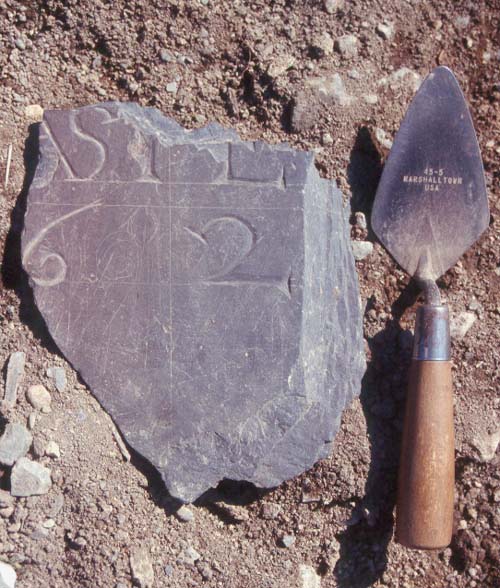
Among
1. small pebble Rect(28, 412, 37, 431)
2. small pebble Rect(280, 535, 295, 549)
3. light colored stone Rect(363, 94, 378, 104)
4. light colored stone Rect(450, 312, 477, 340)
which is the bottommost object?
small pebble Rect(280, 535, 295, 549)

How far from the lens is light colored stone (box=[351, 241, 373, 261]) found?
240cm

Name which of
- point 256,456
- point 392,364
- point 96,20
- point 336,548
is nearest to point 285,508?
point 336,548

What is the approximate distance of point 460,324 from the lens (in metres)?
2.42

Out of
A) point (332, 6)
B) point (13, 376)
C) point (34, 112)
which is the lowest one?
point (13, 376)

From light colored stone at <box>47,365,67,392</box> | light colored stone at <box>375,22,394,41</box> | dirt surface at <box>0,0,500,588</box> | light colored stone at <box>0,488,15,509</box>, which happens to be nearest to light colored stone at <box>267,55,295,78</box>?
dirt surface at <box>0,0,500,588</box>

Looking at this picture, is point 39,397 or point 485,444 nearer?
point 39,397

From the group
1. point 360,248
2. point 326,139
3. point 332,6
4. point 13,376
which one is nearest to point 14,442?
point 13,376

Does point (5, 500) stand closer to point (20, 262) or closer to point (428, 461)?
point (20, 262)

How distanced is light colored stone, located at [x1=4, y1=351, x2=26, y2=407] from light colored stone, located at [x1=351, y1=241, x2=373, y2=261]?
100 cm

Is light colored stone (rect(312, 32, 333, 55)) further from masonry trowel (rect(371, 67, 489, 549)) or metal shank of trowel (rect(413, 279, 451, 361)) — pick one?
metal shank of trowel (rect(413, 279, 451, 361))

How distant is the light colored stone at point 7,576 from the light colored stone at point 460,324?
56.0 inches

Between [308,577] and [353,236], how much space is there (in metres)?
1.01

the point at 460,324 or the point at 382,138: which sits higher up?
the point at 382,138

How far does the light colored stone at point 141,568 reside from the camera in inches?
85.9
